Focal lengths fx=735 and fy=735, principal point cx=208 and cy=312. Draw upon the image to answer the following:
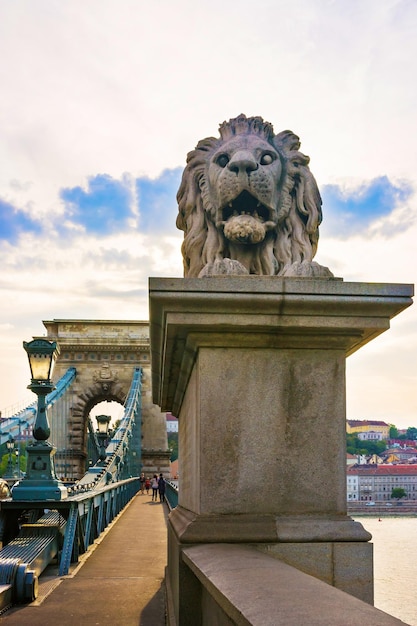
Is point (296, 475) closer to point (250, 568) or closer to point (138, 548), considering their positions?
point (250, 568)

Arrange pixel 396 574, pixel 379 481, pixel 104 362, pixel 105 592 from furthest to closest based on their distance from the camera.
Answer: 1. pixel 379 481
2. pixel 104 362
3. pixel 396 574
4. pixel 105 592

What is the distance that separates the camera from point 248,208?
11.8ft

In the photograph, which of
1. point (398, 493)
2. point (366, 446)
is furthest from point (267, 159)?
point (366, 446)

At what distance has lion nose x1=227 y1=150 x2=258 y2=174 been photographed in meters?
3.48

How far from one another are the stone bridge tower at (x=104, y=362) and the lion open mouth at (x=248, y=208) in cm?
4108

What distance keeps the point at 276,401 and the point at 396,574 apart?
28.7 meters

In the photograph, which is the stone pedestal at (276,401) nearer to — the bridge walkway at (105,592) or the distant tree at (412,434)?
the bridge walkway at (105,592)

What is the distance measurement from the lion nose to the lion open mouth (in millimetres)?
118

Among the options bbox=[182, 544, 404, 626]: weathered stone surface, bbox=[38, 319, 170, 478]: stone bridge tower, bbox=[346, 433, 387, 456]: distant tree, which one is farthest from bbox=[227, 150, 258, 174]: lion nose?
bbox=[346, 433, 387, 456]: distant tree

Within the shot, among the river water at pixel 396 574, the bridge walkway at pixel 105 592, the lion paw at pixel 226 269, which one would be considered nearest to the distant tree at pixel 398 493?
the river water at pixel 396 574

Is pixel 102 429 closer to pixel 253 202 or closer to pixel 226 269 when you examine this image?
pixel 253 202

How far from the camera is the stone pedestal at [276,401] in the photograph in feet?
9.08

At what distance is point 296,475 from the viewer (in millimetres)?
2898

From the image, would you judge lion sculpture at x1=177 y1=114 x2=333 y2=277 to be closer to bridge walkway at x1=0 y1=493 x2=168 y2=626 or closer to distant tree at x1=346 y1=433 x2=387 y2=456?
bridge walkway at x1=0 y1=493 x2=168 y2=626
